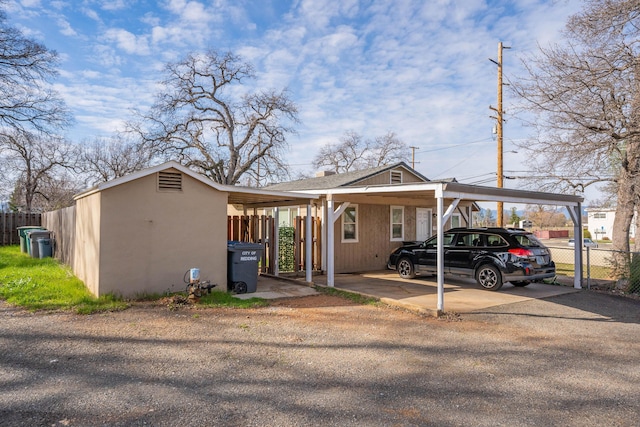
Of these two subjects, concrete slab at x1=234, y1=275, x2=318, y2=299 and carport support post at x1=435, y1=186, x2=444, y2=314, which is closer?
carport support post at x1=435, y1=186, x2=444, y2=314

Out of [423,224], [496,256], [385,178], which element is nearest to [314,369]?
[496,256]

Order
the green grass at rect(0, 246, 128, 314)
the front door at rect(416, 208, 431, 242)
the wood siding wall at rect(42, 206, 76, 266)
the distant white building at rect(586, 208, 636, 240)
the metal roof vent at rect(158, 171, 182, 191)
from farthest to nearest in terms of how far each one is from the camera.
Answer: the distant white building at rect(586, 208, 636, 240) → the front door at rect(416, 208, 431, 242) → the wood siding wall at rect(42, 206, 76, 266) → the metal roof vent at rect(158, 171, 182, 191) → the green grass at rect(0, 246, 128, 314)

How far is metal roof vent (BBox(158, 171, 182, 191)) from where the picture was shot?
797cm

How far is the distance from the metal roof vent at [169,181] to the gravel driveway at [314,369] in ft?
7.74

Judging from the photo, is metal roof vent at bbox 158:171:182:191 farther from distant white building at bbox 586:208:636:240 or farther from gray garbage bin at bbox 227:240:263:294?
distant white building at bbox 586:208:636:240

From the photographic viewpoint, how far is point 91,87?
14.5 meters

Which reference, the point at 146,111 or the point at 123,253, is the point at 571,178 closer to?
the point at 123,253

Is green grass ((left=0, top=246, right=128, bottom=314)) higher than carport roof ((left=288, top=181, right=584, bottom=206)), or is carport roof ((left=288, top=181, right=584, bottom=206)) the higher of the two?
carport roof ((left=288, top=181, right=584, bottom=206))

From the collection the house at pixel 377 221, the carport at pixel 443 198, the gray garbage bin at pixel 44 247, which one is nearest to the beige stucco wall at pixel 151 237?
the carport at pixel 443 198

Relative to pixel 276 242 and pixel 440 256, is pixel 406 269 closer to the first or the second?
pixel 276 242

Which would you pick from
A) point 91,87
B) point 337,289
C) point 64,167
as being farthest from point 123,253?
point 64,167

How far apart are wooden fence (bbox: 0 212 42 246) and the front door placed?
21.3 m

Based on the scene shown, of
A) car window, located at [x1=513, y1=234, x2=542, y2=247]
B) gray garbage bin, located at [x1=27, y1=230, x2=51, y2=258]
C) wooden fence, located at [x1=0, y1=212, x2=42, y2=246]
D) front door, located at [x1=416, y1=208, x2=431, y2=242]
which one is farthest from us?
wooden fence, located at [x1=0, y1=212, x2=42, y2=246]

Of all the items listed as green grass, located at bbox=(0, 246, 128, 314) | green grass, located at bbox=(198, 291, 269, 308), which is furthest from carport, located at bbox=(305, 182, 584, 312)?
green grass, located at bbox=(0, 246, 128, 314)
